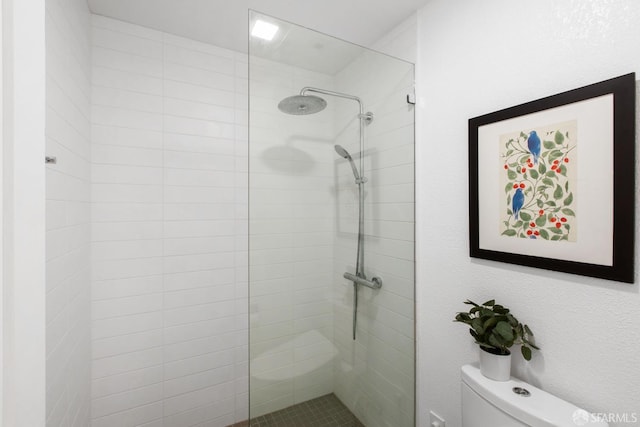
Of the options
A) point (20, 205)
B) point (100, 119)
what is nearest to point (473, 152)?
point (20, 205)

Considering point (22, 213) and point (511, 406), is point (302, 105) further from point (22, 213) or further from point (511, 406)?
point (511, 406)

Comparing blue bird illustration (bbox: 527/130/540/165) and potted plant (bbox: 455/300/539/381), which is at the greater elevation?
blue bird illustration (bbox: 527/130/540/165)

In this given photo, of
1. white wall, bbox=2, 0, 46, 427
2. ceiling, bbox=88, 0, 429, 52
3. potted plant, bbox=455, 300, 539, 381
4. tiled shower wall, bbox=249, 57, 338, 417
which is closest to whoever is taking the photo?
white wall, bbox=2, 0, 46, 427

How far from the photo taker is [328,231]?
1.41 meters

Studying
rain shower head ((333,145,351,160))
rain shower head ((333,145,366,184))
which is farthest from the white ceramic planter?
rain shower head ((333,145,351,160))

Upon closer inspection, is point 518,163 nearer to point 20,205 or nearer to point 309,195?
point 309,195

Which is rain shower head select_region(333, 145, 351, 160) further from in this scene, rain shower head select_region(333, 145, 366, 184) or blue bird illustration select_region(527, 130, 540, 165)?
blue bird illustration select_region(527, 130, 540, 165)

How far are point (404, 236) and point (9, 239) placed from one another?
151 centimetres

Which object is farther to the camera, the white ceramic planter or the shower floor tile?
the shower floor tile

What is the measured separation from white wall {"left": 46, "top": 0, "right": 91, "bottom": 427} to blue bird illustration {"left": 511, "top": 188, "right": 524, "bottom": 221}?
1749mm

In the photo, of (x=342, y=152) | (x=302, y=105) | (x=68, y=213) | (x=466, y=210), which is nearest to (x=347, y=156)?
(x=342, y=152)

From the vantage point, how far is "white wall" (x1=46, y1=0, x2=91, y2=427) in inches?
43.1

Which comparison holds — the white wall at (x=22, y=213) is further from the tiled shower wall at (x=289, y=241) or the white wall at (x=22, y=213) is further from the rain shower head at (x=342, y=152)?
the rain shower head at (x=342, y=152)

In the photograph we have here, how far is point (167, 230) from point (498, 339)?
1.82m
